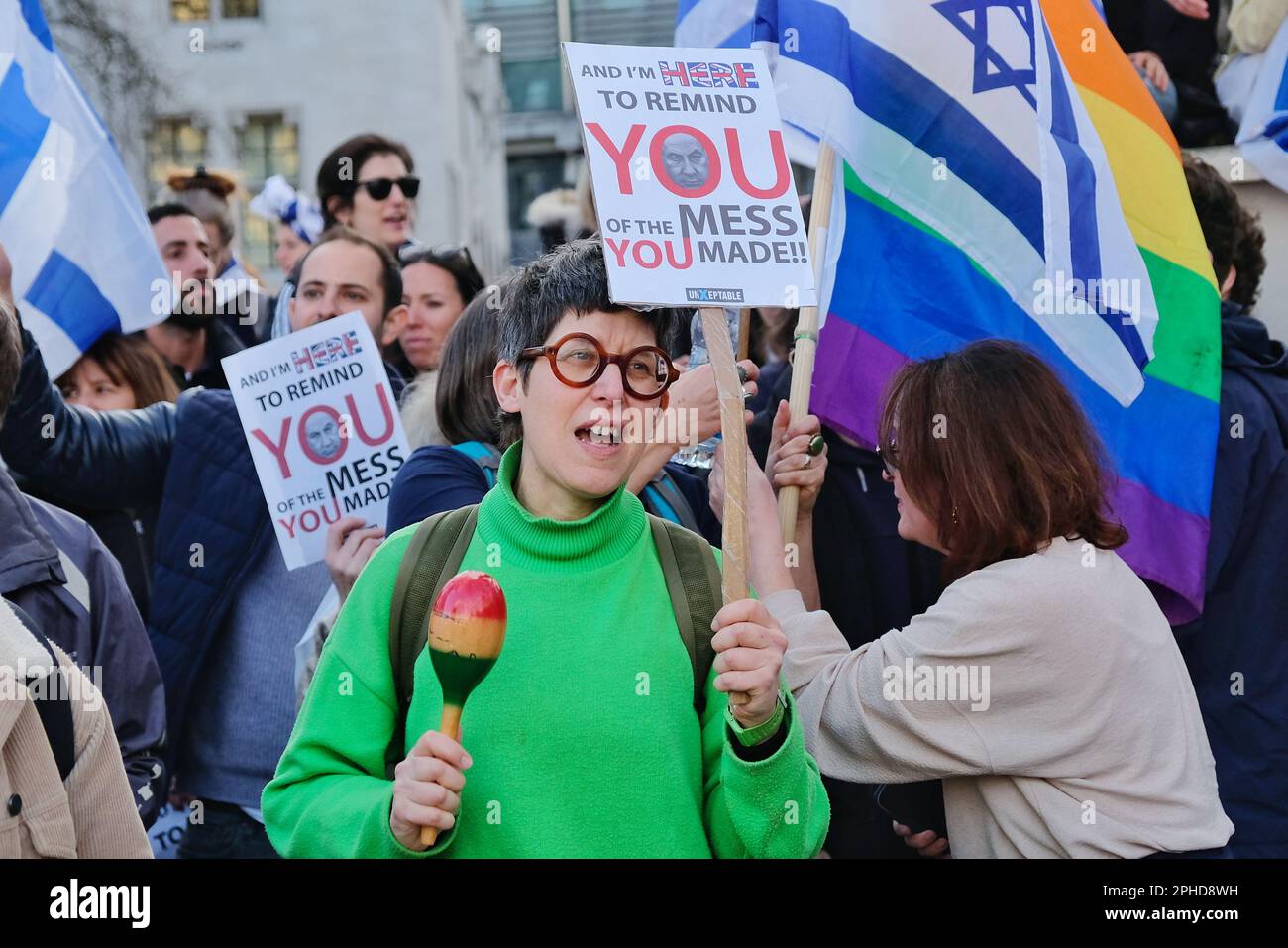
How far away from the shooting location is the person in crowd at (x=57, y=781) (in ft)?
8.70

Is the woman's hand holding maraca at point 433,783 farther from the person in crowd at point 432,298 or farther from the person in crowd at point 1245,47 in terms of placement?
the person in crowd at point 1245,47

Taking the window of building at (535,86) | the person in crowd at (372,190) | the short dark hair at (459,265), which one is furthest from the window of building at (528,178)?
the short dark hair at (459,265)

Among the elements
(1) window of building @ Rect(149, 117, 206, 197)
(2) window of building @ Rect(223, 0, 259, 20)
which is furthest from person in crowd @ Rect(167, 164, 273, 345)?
(2) window of building @ Rect(223, 0, 259, 20)

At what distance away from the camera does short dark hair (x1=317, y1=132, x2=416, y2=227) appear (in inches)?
256

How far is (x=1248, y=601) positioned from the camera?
4.06m

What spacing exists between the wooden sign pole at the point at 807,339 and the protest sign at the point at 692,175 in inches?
28.6

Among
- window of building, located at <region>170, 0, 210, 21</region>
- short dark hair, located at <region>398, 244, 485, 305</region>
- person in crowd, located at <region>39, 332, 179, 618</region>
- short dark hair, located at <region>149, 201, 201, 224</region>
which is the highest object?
window of building, located at <region>170, 0, 210, 21</region>

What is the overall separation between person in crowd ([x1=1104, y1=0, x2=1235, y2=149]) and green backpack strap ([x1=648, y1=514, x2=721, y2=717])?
3993 millimetres

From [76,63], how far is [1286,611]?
2051 cm

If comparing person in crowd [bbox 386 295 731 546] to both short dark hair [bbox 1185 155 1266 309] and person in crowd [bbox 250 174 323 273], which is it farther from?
person in crowd [bbox 250 174 323 273]

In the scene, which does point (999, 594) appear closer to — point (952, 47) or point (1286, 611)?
point (1286, 611)

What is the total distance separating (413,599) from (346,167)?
13.5ft

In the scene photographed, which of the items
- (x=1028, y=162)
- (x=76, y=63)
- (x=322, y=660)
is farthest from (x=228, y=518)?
(x=76, y=63)

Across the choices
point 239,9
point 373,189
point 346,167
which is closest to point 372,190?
point 373,189
